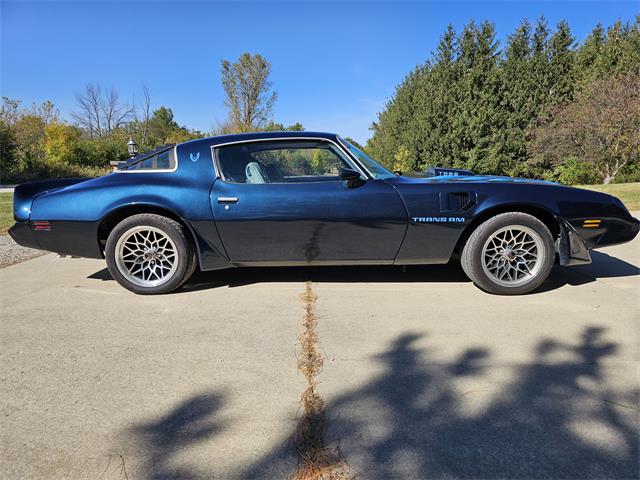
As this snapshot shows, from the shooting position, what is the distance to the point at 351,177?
322 centimetres

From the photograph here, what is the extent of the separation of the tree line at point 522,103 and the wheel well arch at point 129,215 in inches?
645

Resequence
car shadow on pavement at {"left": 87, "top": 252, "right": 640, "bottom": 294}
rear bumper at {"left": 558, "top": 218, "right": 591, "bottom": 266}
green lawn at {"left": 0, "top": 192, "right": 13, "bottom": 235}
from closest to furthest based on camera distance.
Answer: rear bumper at {"left": 558, "top": 218, "right": 591, "bottom": 266}
car shadow on pavement at {"left": 87, "top": 252, "right": 640, "bottom": 294}
green lawn at {"left": 0, "top": 192, "right": 13, "bottom": 235}

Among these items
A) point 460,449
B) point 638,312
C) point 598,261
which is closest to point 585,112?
point 598,261

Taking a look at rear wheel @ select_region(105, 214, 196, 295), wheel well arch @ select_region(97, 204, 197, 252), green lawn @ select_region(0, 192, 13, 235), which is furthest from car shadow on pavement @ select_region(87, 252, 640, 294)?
green lawn @ select_region(0, 192, 13, 235)

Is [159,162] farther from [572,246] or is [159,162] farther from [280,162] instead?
[572,246]

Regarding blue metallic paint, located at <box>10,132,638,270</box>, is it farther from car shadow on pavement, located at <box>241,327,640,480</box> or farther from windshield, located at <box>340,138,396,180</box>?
car shadow on pavement, located at <box>241,327,640,480</box>

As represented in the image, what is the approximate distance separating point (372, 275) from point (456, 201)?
106 cm

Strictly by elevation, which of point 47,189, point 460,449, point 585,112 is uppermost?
point 585,112

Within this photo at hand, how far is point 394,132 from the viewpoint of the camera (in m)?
24.4

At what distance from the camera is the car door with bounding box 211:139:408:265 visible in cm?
322

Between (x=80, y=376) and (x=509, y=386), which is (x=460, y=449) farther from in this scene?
(x=80, y=376)

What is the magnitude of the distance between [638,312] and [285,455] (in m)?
2.77

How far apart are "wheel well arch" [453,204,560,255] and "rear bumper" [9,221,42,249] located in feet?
12.0

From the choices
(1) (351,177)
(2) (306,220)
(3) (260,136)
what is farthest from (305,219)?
(3) (260,136)
